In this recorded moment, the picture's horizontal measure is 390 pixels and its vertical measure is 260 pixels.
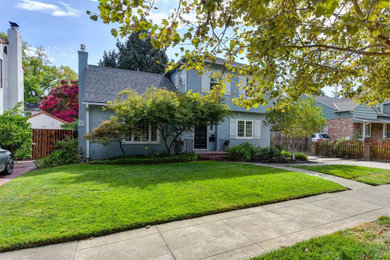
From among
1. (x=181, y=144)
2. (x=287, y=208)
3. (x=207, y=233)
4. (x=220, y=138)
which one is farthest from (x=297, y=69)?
(x=220, y=138)

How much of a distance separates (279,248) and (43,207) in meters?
4.34

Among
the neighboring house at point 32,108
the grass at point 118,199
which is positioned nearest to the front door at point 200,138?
the grass at point 118,199

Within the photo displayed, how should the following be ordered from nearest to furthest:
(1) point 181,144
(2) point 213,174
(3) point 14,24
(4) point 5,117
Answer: (2) point 213,174
(4) point 5,117
(1) point 181,144
(3) point 14,24

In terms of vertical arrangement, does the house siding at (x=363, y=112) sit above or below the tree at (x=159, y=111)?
above

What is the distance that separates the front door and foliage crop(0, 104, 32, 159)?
8.69 meters

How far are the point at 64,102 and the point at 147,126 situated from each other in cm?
1076

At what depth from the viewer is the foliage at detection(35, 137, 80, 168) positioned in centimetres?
909

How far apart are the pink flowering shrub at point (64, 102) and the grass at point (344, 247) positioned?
18.4m

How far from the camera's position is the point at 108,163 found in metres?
9.45

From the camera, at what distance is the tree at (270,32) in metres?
2.57

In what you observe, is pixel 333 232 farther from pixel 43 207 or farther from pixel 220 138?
pixel 220 138

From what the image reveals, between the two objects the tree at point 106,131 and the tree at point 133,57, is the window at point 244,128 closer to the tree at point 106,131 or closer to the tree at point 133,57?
the tree at point 106,131

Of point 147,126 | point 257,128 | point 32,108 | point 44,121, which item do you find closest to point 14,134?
point 147,126

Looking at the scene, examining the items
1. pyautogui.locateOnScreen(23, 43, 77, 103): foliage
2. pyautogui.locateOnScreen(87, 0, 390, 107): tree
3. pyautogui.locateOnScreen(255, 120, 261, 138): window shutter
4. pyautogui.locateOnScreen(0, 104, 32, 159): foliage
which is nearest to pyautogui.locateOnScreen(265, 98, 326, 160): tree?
pyautogui.locateOnScreen(255, 120, 261, 138): window shutter
